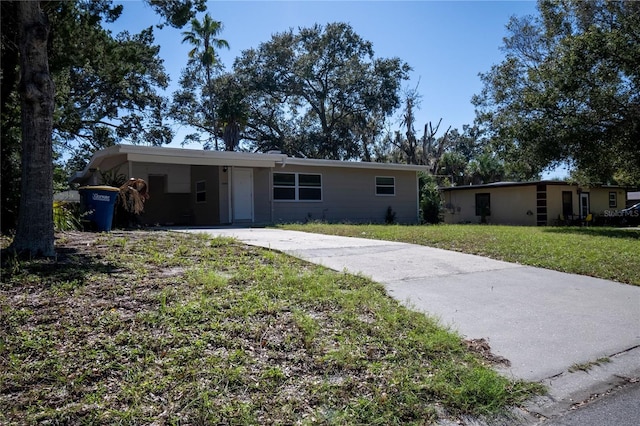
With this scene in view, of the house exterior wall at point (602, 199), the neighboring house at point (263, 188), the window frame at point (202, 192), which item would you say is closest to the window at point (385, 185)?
the neighboring house at point (263, 188)

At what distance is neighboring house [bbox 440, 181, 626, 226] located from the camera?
83.9ft

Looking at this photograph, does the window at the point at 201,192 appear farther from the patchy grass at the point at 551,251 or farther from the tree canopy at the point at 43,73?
the patchy grass at the point at 551,251

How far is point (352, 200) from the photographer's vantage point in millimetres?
20031

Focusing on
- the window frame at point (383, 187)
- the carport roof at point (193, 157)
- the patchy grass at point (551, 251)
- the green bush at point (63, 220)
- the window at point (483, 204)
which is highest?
Answer: the carport roof at point (193, 157)

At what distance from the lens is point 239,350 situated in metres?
3.62

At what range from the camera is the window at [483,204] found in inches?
1105

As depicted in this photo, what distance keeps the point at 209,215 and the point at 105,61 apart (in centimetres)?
722

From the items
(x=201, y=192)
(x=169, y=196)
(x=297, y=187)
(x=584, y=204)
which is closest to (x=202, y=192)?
(x=201, y=192)

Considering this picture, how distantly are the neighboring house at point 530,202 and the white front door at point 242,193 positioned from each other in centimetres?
1601

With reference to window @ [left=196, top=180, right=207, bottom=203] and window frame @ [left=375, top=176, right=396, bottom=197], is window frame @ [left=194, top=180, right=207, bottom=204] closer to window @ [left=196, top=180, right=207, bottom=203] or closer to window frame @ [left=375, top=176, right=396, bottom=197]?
window @ [left=196, top=180, right=207, bottom=203]

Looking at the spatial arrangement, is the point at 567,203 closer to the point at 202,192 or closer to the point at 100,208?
the point at 202,192

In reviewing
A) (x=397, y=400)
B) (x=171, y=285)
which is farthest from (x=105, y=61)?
(x=397, y=400)

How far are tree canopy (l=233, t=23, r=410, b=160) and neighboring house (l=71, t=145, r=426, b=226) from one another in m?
14.3

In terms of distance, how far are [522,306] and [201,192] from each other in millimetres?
15109
